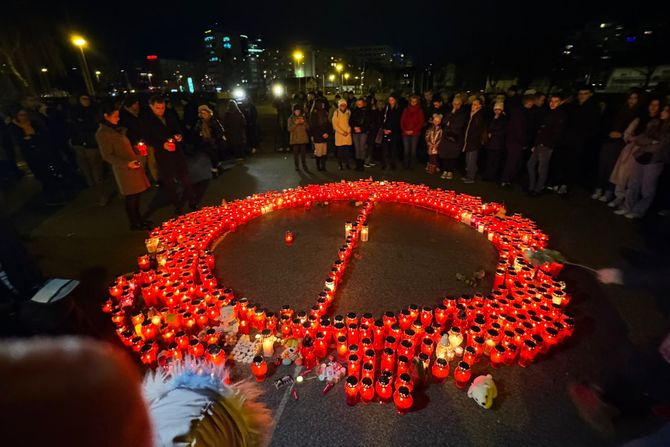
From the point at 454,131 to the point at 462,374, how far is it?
6.34 meters

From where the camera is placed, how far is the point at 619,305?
3.68 m

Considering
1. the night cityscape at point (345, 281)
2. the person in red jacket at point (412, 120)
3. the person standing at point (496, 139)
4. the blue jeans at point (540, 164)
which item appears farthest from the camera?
the person in red jacket at point (412, 120)

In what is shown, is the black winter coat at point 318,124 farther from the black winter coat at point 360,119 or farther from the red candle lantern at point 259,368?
the red candle lantern at point 259,368

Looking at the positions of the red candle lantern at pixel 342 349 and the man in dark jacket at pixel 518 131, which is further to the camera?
the man in dark jacket at pixel 518 131


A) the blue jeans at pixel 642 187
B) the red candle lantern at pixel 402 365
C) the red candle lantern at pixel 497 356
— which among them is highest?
the blue jeans at pixel 642 187

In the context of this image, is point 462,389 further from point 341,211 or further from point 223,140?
point 223,140

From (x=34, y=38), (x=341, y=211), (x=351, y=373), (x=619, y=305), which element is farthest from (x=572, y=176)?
(x=34, y=38)

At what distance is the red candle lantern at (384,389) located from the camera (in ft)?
8.45

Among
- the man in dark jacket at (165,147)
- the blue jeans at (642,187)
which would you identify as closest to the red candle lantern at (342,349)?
the man in dark jacket at (165,147)

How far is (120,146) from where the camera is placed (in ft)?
16.4

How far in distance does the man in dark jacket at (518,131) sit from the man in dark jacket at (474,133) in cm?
54

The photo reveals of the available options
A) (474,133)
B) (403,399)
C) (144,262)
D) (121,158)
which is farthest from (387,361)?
(474,133)

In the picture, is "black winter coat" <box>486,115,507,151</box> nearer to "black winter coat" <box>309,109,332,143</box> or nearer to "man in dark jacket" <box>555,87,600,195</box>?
"man in dark jacket" <box>555,87,600,195</box>

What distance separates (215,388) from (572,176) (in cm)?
804
